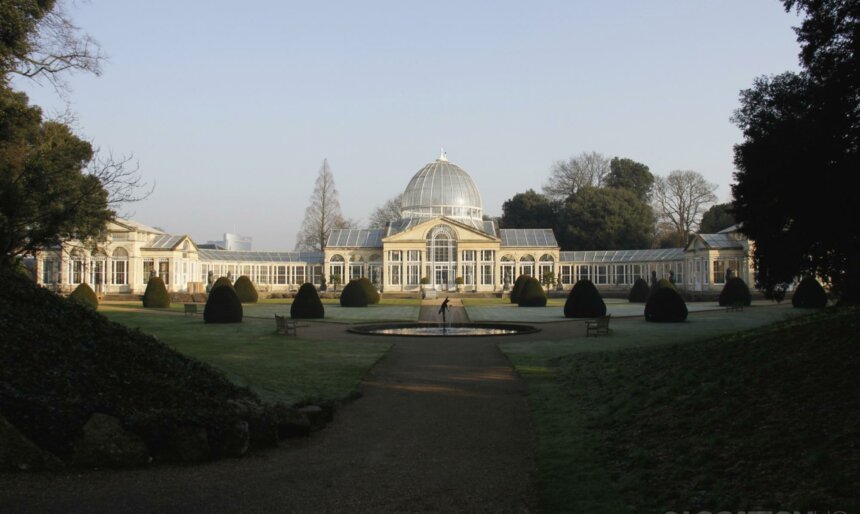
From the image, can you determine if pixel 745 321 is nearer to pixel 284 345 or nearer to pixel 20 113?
pixel 284 345

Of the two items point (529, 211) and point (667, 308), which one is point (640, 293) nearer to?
point (667, 308)

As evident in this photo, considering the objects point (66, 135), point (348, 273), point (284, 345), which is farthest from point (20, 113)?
point (348, 273)

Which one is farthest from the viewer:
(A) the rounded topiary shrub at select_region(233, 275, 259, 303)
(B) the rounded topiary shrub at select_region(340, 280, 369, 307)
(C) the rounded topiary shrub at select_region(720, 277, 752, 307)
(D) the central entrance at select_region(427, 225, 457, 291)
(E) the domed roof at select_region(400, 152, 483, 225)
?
(E) the domed roof at select_region(400, 152, 483, 225)

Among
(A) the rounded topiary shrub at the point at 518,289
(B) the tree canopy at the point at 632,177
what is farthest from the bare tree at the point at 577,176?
(A) the rounded topiary shrub at the point at 518,289

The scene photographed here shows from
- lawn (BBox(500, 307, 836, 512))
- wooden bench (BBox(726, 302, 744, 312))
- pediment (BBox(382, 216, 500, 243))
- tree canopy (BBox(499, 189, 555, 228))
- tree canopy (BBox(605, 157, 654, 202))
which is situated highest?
tree canopy (BBox(605, 157, 654, 202))

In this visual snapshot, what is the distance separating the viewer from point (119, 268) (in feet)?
217

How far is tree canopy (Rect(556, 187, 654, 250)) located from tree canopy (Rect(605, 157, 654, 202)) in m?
9.91

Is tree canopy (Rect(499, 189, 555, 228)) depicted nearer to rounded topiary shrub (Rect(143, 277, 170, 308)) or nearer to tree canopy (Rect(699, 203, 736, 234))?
tree canopy (Rect(699, 203, 736, 234))

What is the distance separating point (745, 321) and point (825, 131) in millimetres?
15828

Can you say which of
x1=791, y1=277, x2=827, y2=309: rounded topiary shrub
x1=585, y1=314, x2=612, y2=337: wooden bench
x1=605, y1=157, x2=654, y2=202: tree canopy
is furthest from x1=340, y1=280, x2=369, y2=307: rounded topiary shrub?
x1=605, y1=157, x2=654, y2=202: tree canopy

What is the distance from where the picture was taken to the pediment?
75.6m

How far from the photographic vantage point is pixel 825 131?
16172 mm

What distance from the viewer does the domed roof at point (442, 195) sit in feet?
264

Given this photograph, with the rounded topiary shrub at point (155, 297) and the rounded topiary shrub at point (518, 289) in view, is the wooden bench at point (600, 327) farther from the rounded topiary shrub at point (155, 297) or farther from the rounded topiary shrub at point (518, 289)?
the rounded topiary shrub at point (155, 297)
